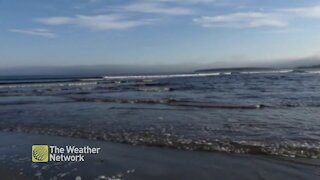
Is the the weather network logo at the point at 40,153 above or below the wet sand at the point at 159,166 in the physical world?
above

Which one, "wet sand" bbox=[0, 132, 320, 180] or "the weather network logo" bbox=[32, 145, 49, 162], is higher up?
"the weather network logo" bbox=[32, 145, 49, 162]

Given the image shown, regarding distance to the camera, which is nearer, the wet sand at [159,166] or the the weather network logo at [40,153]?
the wet sand at [159,166]

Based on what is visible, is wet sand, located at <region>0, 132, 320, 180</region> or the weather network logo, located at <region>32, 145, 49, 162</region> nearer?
wet sand, located at <region>0, 132, 320, 180</region>

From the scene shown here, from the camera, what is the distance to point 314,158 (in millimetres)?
8406

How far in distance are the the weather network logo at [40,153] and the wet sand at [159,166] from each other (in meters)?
0.14

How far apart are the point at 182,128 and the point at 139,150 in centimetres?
329

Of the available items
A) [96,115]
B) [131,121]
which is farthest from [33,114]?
[131,121]

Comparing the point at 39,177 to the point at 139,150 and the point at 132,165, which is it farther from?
the point at 139,150

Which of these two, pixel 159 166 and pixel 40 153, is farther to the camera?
pixel 40 153

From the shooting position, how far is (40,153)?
29.5 ft

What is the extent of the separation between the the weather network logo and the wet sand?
0.45 ft

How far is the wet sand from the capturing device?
23.6 ft

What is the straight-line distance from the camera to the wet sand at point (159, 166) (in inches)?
283

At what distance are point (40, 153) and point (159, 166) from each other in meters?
3.03
